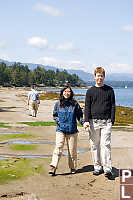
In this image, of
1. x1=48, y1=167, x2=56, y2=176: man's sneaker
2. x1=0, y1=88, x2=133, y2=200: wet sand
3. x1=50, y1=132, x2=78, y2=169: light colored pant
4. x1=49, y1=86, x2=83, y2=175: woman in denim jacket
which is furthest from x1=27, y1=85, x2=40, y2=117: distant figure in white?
x1=48, y1=167, x2=56, y2=176: man's sneaker

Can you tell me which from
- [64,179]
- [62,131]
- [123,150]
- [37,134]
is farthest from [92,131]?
[37,134]

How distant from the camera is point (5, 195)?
551cm

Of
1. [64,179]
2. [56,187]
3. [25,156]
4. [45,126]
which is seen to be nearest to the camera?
[56,187]

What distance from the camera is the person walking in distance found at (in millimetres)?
6672

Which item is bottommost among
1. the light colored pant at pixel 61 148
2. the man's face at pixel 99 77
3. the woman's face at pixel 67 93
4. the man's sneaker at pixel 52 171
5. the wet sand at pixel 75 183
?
the wet sand at pixel 75 183

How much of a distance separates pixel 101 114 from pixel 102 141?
1.95 ft

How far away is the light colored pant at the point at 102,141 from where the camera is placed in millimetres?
6684

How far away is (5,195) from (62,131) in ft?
6.66

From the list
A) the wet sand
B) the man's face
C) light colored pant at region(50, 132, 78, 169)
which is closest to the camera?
the wet sand

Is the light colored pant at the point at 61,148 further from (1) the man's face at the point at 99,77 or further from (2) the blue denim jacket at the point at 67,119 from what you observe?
(1) the man's face at the point at 99,77

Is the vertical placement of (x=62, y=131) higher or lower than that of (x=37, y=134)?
higher

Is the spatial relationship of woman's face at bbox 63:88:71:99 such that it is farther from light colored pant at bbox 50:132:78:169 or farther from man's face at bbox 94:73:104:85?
light colored pant at bbox 50:132:78:169

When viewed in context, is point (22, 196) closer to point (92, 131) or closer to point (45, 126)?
point (92, 131)

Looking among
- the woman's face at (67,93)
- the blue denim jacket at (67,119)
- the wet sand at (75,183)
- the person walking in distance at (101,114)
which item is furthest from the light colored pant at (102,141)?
the woman's face at (67,93)
